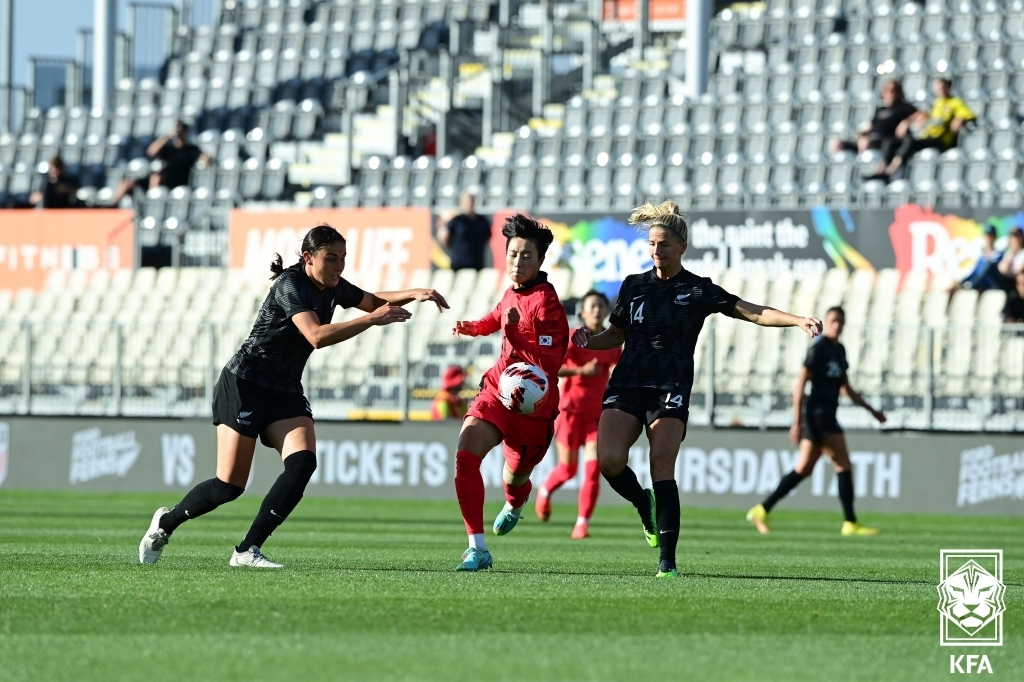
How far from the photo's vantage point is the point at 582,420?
16.4 metres

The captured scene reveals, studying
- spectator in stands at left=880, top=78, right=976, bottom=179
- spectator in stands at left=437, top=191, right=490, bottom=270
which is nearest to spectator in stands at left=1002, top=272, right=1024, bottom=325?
spectator in stands at left=880, top=78, right=976, bottom=179

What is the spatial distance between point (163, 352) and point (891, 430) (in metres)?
9.81

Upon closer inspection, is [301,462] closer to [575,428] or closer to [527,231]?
[527,231]

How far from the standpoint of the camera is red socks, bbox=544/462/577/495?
16.6m

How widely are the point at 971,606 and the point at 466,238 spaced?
54.8 feet

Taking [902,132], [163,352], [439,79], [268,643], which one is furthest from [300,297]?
[439,79]

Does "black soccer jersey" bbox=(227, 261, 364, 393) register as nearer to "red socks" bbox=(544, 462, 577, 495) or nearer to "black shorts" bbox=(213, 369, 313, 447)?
"black shorts" bbox=(213, 369, 313, 447)

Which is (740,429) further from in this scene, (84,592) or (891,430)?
(84,592)

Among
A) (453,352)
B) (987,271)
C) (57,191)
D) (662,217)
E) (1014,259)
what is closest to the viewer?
(662,217)

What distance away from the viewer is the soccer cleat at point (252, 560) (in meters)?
10.2

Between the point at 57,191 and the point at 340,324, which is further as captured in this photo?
the point at 57,191

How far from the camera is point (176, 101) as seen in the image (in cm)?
3353

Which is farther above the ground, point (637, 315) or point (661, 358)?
point (637, 315)

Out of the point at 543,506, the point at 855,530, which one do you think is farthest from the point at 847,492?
the point at 543,506
